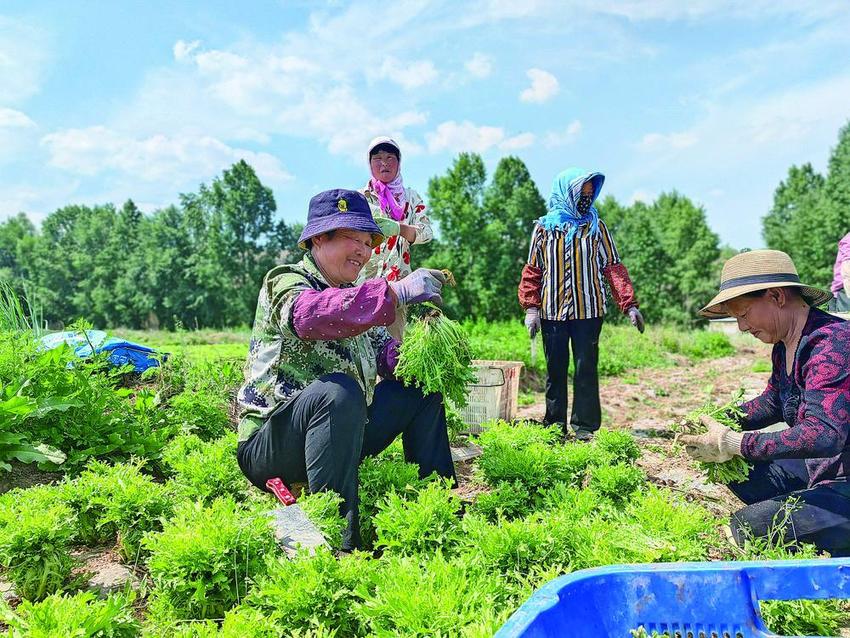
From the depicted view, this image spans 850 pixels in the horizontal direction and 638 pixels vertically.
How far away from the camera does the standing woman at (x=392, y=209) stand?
4.99 metres

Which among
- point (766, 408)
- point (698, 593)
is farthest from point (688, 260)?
point (698, 593)

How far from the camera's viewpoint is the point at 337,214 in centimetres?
293

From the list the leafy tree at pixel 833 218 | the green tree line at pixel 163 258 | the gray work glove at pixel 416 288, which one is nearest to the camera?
the gray work glove at pixel 416 288

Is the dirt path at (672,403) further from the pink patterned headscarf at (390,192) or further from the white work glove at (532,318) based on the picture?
the pink patterned headscarf at (390,192)

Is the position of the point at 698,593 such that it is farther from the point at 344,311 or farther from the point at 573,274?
the point at 573,274

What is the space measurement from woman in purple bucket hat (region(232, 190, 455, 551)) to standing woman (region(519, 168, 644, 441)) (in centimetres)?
227

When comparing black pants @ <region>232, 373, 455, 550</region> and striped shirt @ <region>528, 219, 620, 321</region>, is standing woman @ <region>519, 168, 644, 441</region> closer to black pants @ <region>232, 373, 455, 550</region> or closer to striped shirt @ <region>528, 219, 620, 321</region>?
striped shirt @ <region>528, 219, 620, 321</region>

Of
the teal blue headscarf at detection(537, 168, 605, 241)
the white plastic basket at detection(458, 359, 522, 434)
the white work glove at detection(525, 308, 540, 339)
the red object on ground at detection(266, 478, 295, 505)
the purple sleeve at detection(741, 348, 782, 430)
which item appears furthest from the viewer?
the white plastic basket at detection(458, 359, 522, 434)

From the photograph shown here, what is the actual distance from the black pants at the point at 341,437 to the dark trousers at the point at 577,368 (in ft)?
7.44

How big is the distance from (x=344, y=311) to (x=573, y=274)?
304 cm

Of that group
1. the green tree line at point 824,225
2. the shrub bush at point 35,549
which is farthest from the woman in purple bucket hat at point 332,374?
the green tree line at point 824,225

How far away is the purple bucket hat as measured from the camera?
2896 mm

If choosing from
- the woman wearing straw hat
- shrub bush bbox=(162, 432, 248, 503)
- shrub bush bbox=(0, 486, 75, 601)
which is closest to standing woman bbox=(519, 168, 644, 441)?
the woman wearing straw hat

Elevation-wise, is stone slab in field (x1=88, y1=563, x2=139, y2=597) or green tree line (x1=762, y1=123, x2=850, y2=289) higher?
green tree line (x1=762, y1=123, x2=850, y2=289)
